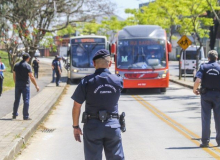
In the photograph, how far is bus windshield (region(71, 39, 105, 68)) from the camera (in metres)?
34.9

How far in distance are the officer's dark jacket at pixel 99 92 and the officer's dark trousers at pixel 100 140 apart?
20 cm

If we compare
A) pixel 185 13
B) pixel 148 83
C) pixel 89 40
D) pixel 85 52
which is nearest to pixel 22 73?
pixel 148 83

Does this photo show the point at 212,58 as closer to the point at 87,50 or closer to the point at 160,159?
the point at 160,159

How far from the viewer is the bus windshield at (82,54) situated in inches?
1375

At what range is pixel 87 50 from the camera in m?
34.9

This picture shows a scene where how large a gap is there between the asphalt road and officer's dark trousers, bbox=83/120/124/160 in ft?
10.4

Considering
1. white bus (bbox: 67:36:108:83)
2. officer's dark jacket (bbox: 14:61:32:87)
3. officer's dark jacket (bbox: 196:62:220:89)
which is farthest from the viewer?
white bus (bbox: 67:36:108:83)

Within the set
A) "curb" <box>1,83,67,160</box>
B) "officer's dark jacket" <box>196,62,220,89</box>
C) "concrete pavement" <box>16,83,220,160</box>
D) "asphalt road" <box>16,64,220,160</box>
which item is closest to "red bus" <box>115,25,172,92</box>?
"concrete pavement" <box>16,83,220,160</box>

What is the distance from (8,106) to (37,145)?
769 cm

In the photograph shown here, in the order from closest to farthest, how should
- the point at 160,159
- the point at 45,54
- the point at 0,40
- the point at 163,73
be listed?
the point at 160,159, the point at 163,73, the point at 0,40, the point at 45,54

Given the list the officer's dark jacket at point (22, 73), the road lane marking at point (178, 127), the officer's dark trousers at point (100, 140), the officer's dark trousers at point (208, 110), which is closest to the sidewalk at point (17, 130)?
the officer's dark jacket at point (22, 73)

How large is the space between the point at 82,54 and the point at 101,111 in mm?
29021

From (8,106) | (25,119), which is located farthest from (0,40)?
(25,119)

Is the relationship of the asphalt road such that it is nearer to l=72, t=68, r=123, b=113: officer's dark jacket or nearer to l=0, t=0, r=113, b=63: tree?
l=72, t=68, r=123, b=113: officer's dark jacket
